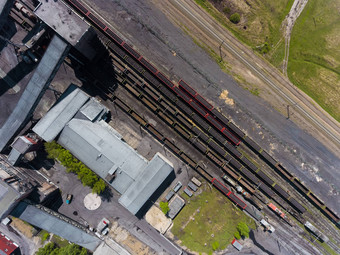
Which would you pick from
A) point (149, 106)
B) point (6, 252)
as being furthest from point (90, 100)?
point (6, 252)

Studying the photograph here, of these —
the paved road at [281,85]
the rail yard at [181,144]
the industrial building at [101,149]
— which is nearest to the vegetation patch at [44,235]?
the rail yard at [181,144]

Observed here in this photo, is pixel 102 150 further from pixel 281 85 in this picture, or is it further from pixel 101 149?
pixel 281 85

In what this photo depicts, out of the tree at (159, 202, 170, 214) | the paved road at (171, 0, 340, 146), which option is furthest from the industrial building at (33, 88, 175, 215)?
the paved road at (171, 0, 340, 146)

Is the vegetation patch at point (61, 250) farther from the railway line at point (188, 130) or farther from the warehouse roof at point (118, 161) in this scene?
the railway line at point (188, 130)

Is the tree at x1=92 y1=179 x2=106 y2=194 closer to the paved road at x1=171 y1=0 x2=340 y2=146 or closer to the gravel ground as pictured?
the gravel ground

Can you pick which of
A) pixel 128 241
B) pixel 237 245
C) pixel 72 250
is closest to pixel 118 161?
pixel 128 241
